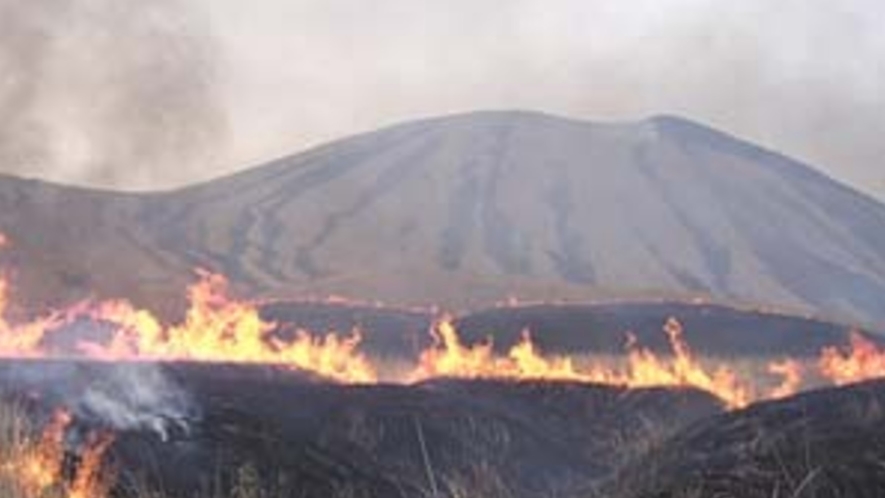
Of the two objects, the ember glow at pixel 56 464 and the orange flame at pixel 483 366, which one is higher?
the orange flame at pixel 483 366

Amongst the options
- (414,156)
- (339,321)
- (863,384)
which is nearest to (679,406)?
(863,384)

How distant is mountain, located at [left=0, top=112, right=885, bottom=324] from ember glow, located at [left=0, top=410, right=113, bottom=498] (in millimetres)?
84025

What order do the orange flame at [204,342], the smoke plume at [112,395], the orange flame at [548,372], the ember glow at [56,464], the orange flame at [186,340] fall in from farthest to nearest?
the orange flame at [548,372]
the orange flame at [204,342]
the orange flame at [186,340]
the smoke plume at [112,395]
the ember glow at [56,464]

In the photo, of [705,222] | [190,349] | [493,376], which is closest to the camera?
[190,349]

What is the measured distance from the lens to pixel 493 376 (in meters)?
46.7

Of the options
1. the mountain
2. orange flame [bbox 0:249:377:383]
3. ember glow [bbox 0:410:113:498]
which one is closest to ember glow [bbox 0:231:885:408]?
orange flame [bbox 0:249:377:383]

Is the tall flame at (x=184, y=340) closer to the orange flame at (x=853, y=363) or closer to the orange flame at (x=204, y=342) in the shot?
the orange flame at (x=204, y=342)

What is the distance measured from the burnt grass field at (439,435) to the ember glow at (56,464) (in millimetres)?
312

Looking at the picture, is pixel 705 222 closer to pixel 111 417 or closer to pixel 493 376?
pixel 493 376

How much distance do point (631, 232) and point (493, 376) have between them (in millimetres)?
108527

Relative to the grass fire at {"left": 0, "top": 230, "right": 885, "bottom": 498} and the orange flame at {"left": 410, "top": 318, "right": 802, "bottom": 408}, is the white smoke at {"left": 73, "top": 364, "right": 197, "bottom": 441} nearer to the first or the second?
the grass fire at {"left": 0, "top": 230, "right": 885, "bottom": 498}

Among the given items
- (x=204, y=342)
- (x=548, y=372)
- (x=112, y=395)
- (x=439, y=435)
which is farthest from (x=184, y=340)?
(x=548, y=372)

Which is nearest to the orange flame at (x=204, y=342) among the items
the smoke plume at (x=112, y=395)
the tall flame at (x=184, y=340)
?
the tall flame at (x=184, y=340)

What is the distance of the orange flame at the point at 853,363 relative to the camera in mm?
60809
